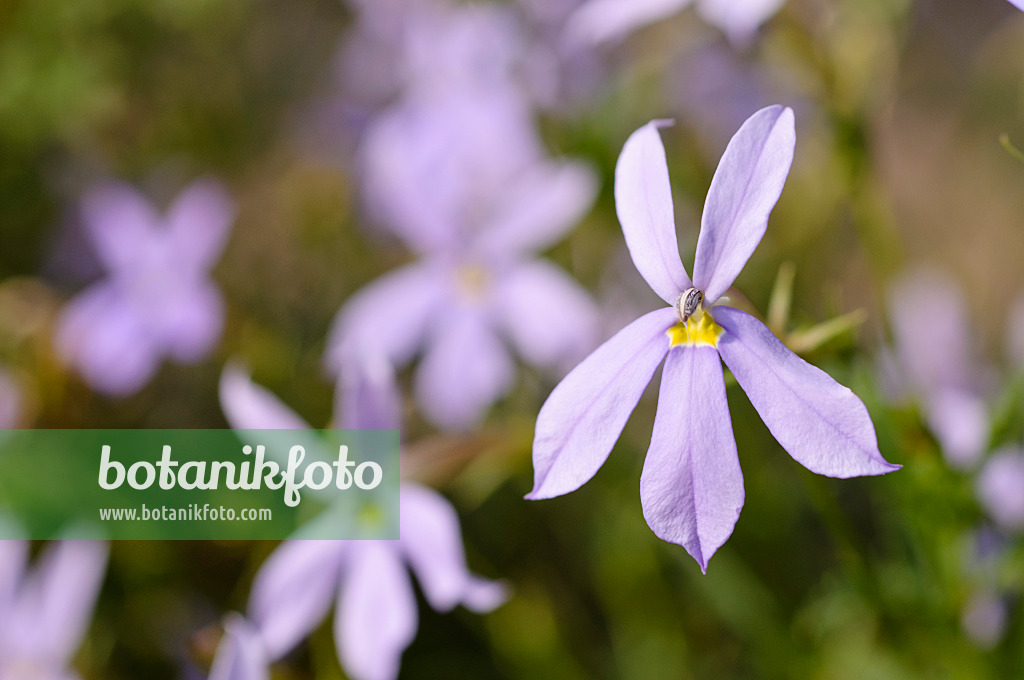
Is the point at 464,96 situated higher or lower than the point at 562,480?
higher

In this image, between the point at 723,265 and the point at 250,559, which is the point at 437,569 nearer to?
the point at 723,265

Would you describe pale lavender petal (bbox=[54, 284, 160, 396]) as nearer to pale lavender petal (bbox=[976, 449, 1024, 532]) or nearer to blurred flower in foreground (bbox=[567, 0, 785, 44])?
blurred flower in foreground (bbox=[567, 0, 785, 44])

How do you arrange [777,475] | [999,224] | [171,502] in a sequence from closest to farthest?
[171,502]
[777,475]
[999,224]

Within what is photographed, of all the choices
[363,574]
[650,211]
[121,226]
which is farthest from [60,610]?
[650,211]

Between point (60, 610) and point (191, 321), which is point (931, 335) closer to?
point (191, 321)

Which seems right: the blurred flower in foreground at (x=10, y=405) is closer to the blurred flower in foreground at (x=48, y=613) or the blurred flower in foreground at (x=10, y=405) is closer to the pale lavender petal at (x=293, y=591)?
the blurred flower in foreground at (x=48, y=613)

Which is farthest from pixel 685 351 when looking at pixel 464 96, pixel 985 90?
pixel 985 90
